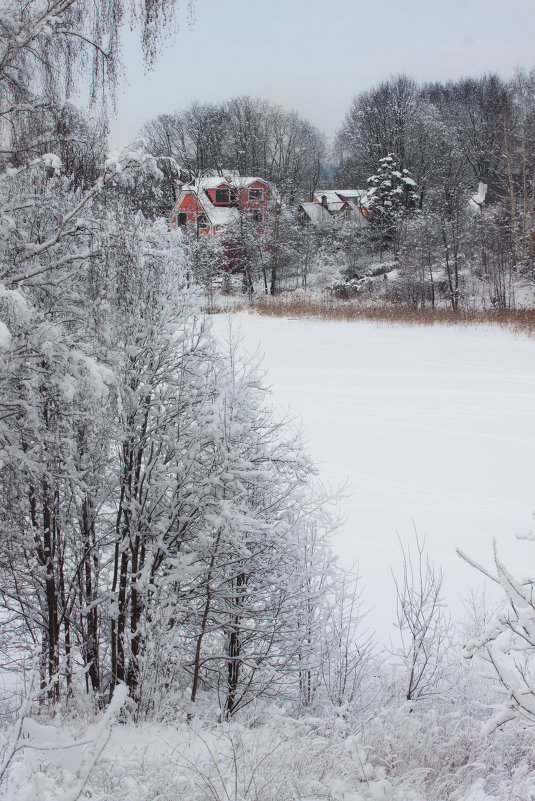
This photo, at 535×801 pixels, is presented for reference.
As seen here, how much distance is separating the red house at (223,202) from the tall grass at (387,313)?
26.8 ft

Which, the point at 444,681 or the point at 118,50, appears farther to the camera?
the point at 444,681

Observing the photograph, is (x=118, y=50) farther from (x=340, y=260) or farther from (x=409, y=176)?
(x=409, y=176)

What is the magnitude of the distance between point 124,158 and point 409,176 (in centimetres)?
3648

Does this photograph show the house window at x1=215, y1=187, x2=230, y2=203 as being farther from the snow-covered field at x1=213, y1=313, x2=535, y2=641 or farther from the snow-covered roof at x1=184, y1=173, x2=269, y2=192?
the snow-covered field at x1=213, y1=313, x2=535, y2=641

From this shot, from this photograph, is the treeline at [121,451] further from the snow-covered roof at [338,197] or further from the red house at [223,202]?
the snow-covered roof at [338,197]

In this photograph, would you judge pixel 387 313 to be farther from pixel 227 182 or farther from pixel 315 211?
pixel 315 211

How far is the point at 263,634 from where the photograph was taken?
22.7 feet

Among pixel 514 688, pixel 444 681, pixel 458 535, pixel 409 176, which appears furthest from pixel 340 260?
pixel 514 688

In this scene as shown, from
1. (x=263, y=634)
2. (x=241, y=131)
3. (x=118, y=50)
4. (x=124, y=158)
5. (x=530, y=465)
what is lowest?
(x=263, y=634)

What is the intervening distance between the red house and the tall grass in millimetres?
8177

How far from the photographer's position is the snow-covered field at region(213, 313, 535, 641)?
954 cm

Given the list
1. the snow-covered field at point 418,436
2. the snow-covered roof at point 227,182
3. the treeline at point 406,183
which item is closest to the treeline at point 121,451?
the treeline at point 406,183

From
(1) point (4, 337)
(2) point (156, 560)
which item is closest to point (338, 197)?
(2) point (156, 560)

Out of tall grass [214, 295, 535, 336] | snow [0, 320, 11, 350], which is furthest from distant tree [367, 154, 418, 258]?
snow [0, 320, 11, 350]
